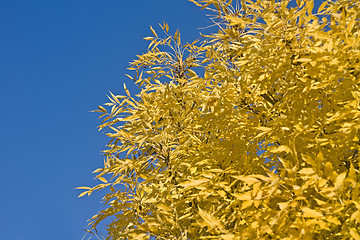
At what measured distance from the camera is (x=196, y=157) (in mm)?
3885

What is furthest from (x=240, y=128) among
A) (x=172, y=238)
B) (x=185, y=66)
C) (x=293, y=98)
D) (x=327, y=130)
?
(x=185, y=66)

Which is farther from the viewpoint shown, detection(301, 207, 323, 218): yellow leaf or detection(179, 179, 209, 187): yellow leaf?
detection(179, 179, 209, 187): yellow leaf

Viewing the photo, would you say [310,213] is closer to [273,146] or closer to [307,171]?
[307,171]

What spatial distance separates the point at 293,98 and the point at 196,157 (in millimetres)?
1159

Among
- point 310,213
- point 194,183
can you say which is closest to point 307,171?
point 310,213

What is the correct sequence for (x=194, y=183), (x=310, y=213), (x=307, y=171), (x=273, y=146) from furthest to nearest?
1. (x=273, y=146)
2. (x=194, y=183)
3. (x=307, y=171)
4. (x=310, y=213)

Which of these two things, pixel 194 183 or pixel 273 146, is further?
pixel 273 146

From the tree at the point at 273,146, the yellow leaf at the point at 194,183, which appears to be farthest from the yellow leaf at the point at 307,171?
the yellow leaf at the point at 194,183

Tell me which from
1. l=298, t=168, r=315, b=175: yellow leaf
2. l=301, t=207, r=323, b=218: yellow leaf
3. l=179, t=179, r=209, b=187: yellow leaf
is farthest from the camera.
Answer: l=179, t=179, r=209, b=187: yellow leaf

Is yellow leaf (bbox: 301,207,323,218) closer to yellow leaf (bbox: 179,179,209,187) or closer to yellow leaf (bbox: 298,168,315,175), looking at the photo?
yellow leaf (bbox: 298,168,315,175)

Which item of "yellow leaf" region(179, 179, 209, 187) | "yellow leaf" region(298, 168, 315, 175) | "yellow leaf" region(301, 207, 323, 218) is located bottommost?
"yellow leaf" region(301, 207, 323, 218)

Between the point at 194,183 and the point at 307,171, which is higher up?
the point at 194,183

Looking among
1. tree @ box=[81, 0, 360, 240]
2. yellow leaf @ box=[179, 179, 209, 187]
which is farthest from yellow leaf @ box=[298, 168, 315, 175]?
yellow leaf @ box=[179, 179, 209, 187]

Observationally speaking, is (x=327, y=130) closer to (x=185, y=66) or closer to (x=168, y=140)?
(x=168, y=140)
